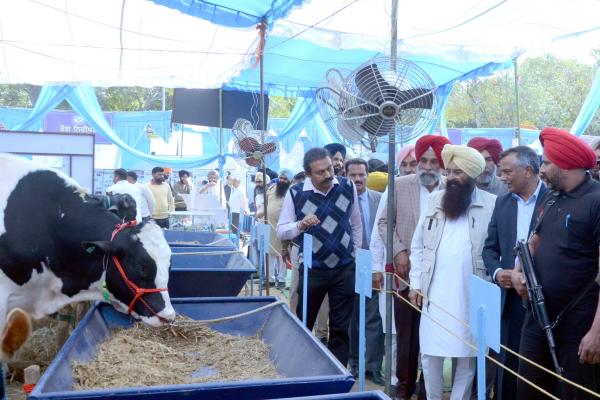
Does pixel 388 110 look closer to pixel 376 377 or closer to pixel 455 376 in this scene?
pixel 455 376

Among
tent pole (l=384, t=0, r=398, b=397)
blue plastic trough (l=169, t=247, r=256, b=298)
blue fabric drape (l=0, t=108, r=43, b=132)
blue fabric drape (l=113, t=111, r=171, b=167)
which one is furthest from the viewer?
blue fabric drape (l=113, t=111, r=171, b=167)

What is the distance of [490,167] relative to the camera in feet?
14.5

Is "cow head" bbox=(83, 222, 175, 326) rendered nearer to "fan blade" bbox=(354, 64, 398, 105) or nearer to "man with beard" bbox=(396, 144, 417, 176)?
"fan blade" bbox=(354, 64, 398, 105)

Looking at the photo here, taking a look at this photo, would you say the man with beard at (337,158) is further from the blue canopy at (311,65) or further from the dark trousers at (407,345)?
the blue canopy at (311,65)

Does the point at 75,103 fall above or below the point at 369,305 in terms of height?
above

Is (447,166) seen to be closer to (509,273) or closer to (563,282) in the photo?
(509,273)

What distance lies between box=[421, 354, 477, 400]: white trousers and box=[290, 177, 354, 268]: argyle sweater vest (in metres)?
0.99

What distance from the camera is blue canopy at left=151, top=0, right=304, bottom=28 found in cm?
571

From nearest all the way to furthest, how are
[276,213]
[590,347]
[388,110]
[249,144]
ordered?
1. [590,347]
2. [388,110]
3. [249,144]
4. [276,213]

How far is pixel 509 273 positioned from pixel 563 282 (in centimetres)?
38

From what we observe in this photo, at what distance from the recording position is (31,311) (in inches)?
142

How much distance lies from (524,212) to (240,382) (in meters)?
2.00

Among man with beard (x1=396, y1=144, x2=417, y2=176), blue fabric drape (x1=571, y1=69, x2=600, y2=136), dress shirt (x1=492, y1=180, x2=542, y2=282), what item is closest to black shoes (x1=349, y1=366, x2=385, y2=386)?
man with beard (x1=396, y1=144, x2=417, y2=176)

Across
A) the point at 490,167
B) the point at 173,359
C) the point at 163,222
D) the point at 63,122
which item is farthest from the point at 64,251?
the point at 63,122
